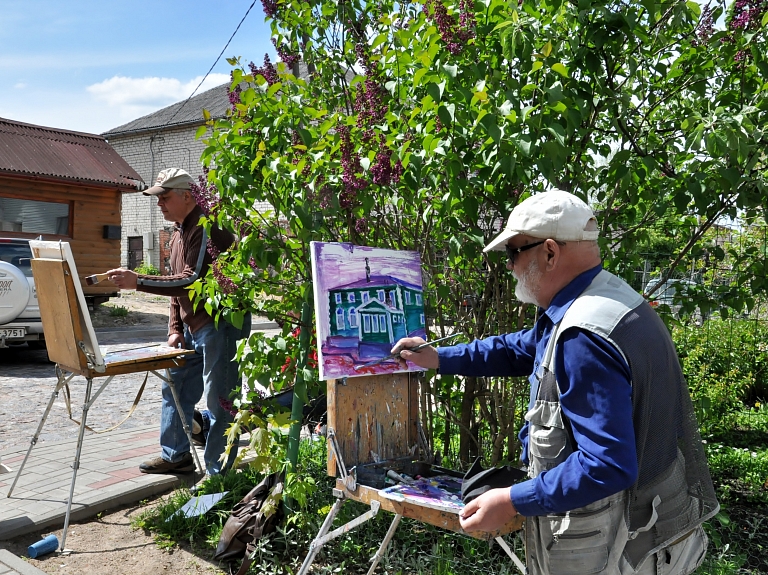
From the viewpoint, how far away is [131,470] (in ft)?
17.4

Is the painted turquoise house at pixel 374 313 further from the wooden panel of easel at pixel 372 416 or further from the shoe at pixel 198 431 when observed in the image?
the shoe at pixel 198 431

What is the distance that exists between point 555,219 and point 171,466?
156 inches

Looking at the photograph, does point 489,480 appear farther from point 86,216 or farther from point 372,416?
point 86,216

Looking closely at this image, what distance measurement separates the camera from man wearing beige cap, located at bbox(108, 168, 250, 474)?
Answer: 15.5 feet

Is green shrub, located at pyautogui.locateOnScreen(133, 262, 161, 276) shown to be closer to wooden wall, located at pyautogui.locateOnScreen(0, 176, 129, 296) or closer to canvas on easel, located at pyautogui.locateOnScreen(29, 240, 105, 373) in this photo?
wooden wall, located at pyautogui.locateOnScreen(0, 176, 129, 296)

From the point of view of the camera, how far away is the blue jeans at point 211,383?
15.6 feet

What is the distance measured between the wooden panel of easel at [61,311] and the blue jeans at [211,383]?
2.64 feet

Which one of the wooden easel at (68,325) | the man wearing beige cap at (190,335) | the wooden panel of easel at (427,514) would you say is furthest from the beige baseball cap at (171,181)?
the wooden panel of easel at (427,514)

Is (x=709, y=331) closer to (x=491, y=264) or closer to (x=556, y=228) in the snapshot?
(x=491, y=264)

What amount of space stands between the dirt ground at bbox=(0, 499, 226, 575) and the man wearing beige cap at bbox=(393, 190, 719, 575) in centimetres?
224

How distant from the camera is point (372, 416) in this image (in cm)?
315

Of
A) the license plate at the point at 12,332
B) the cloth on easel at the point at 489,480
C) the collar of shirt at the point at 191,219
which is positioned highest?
the collar of shirt at the point at 191,219

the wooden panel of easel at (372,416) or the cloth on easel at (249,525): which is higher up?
the wooden panel of easel at (372,416)

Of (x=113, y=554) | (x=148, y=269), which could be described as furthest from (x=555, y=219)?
(x=148, y=269)
